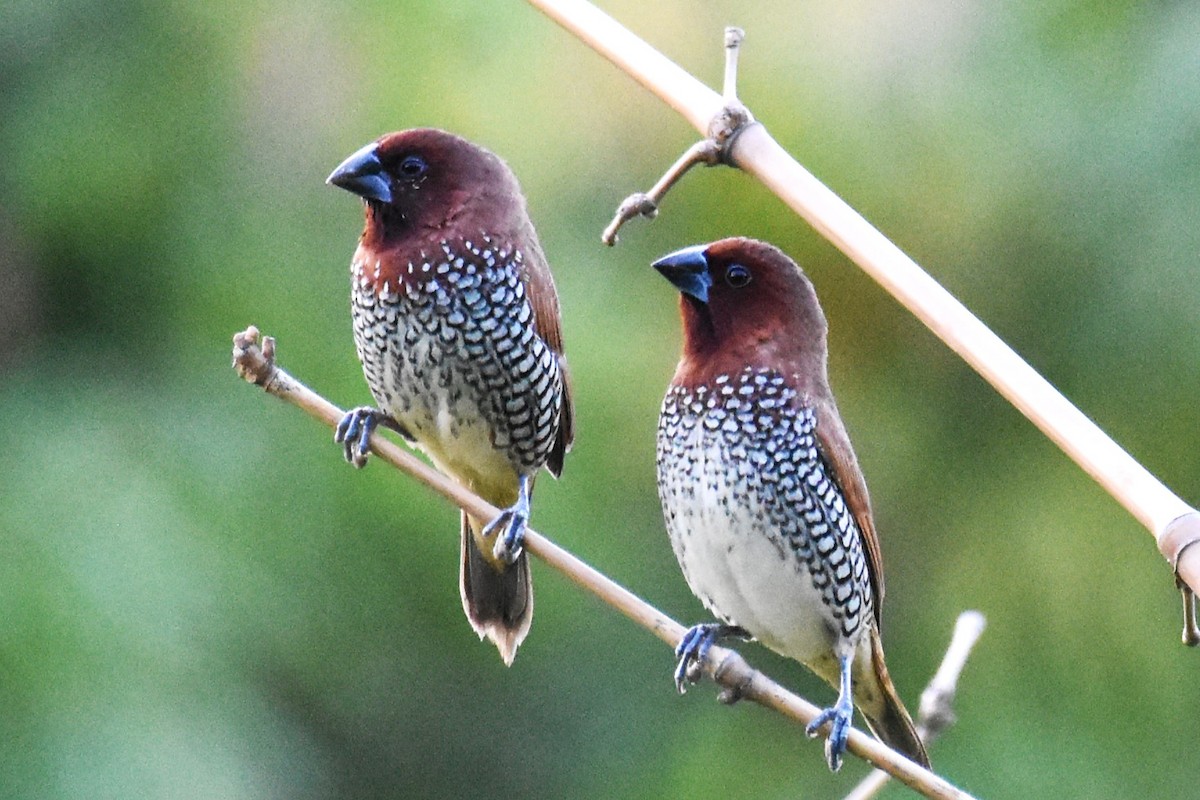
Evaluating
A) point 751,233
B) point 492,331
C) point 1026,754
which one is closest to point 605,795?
point 1026,754

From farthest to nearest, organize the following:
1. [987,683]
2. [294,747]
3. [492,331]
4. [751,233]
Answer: [294,747] < [987,683] < [751,233] < [492,331]

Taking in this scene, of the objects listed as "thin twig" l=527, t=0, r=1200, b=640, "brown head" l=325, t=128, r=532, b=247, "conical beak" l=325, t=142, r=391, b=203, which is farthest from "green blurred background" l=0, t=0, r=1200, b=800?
"thin twig" l=527, t=0, r=1200, b=640

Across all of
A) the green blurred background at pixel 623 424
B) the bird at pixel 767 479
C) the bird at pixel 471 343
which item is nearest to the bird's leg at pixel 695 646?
the bird at pixel 767 479

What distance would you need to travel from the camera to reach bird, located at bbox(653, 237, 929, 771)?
2.73m

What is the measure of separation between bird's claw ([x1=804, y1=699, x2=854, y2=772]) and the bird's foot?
27.3 inches

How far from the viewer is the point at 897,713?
3.17 metres

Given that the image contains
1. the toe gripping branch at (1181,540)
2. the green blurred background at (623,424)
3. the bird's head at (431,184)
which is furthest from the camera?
the green blurred background at (623,424)

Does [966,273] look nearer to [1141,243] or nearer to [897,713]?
[1141,243]

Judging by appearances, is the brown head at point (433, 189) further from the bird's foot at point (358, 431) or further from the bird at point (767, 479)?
the bird at point (767, 479)

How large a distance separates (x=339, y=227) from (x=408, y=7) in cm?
68

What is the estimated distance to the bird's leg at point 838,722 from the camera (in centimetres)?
223

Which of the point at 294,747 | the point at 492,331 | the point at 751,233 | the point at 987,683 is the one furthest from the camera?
the point at 294,747

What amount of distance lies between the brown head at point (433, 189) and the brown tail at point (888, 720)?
101cm

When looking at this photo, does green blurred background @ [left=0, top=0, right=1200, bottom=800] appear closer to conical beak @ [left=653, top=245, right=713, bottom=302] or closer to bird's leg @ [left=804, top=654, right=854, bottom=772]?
bird's leg @ [left=804, top=654, right=854, bottom=772]
